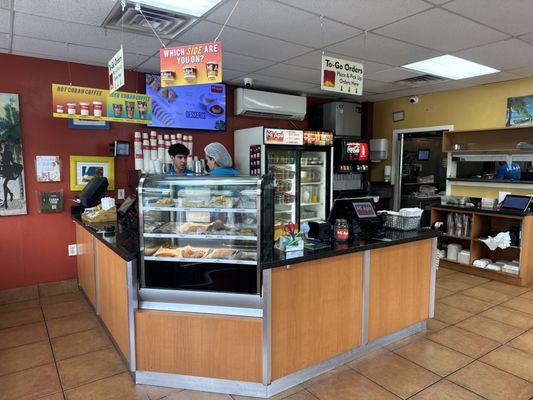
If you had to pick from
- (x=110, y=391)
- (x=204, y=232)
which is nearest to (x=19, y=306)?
(x=110, y=391)

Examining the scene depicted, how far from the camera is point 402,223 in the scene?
3273 mm

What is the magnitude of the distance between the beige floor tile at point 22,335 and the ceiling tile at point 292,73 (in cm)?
384

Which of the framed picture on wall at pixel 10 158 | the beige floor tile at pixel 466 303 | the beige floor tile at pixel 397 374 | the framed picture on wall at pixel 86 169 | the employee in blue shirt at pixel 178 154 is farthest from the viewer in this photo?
the framed picture on wall at pixel 86 169

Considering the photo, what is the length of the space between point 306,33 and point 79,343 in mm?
3455

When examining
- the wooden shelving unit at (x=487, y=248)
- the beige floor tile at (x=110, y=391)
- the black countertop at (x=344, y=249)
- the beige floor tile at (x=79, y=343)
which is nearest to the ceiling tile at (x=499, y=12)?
the black countertop at (x=344, y=249)

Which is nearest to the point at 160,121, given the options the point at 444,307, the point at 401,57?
the point at 401,57

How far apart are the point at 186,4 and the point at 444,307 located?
3.83 m

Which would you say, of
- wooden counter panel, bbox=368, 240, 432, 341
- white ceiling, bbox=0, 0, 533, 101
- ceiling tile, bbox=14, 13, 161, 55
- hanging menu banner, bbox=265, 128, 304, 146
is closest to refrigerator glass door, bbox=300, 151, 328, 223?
hanging menu banner, bbox=265, 128, 304, 146

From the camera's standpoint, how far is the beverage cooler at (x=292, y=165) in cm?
532

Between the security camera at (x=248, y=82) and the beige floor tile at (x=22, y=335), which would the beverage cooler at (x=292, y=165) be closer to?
the security camera at (x=248, y=82)

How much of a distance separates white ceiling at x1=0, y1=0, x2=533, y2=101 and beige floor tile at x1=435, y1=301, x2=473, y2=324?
9.02ft

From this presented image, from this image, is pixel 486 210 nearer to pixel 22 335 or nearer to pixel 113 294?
pixel 113 294

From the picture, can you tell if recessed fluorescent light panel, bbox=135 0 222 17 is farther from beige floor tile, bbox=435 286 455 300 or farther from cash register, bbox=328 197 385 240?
beige floor tile, bbox=435 286 455 300

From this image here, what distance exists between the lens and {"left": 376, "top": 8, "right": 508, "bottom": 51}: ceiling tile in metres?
3.11
